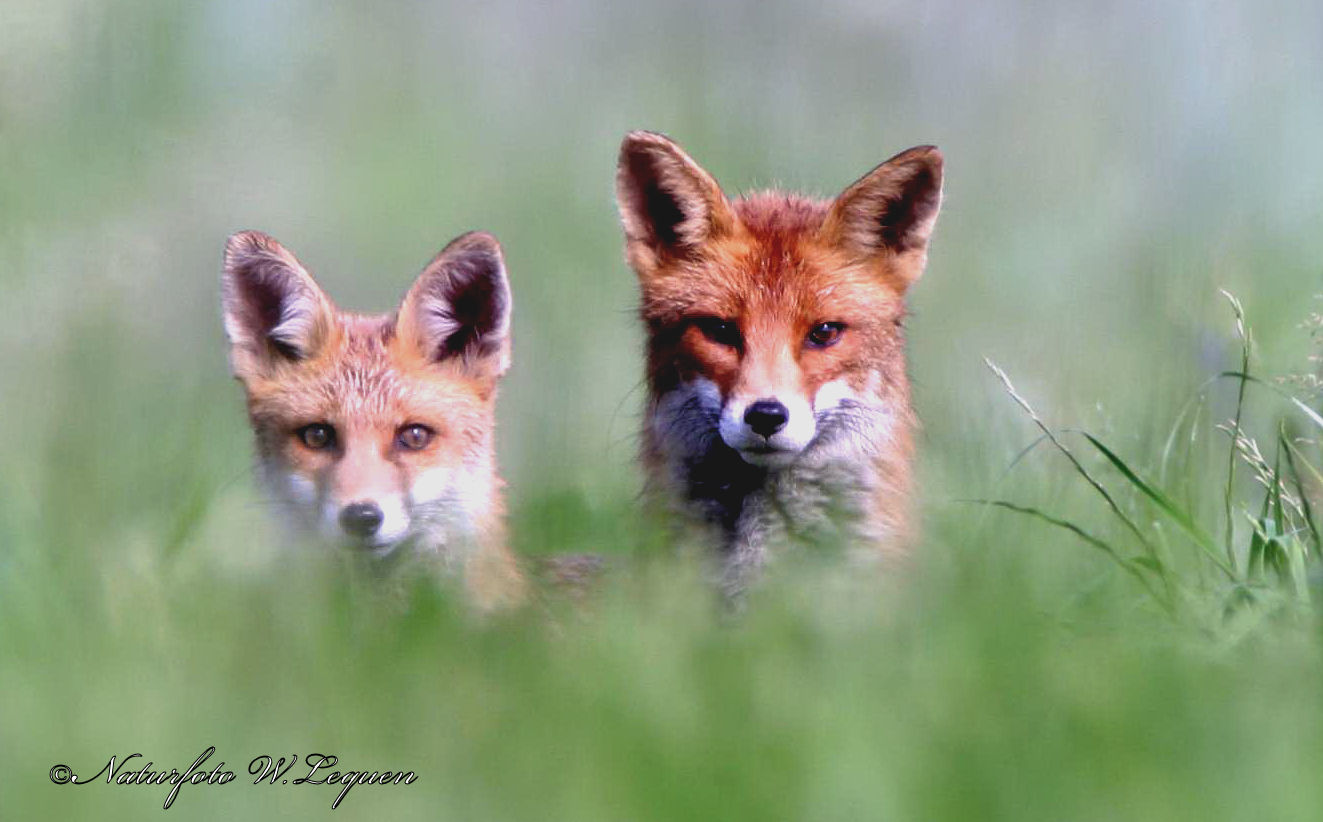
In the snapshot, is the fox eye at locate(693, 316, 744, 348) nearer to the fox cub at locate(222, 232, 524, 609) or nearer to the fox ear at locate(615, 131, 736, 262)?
the fox ear at locate(615, 131, 736, 262)

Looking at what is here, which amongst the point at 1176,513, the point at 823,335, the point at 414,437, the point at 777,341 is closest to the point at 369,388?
the point at 414,437

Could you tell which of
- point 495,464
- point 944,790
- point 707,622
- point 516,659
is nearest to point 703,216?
point 495,464

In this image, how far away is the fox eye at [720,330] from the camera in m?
4.63

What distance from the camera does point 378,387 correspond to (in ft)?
15.5

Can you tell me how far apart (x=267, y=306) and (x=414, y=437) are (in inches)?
23.0

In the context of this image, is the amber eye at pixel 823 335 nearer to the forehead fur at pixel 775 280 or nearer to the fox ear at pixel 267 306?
the forehead fur at pixel 775 280

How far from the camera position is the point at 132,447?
5.03 meters

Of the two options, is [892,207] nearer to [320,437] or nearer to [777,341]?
[777,341]

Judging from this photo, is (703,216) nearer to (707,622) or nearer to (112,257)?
(707,622)

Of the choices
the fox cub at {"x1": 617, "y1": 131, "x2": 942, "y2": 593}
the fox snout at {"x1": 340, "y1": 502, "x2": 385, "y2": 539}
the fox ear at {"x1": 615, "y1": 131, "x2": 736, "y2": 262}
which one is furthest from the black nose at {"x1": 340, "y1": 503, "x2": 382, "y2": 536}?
the fox ear at {"x1": 615, "y1": 131, "x2": 736, "y2": 262}

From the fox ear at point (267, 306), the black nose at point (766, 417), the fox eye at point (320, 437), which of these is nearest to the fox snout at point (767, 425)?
the black nose at point (766, 417)

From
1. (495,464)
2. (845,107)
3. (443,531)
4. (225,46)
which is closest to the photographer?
(443,531)

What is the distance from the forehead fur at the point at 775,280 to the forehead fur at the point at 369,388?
0.53 m

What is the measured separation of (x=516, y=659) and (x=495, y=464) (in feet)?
5.93
